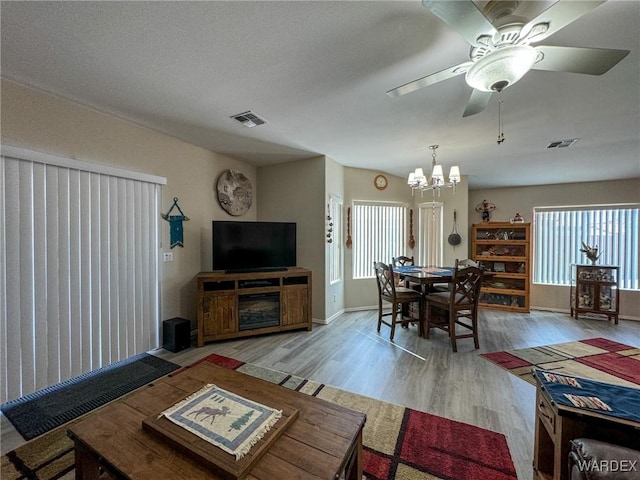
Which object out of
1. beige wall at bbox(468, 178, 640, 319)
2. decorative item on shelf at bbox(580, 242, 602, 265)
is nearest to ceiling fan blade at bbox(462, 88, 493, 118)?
beige wall at bbox(468, 178, 640, 319)

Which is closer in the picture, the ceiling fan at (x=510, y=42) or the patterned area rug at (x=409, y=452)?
the ceiling fan at (x=510, y=42)

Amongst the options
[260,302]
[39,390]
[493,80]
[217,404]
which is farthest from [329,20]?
[39,390]

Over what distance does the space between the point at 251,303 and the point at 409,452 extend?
7.96ft

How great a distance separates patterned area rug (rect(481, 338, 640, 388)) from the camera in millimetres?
2516

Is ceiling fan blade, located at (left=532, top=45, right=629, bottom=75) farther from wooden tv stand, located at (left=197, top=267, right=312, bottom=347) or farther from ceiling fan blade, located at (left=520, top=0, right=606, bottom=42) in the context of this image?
wooden tv stand, located at (left=197, top=267, right=312, bottom=347)

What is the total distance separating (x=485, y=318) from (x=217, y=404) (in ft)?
14.9

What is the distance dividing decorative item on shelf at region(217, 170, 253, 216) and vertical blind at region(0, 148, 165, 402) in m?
1.01

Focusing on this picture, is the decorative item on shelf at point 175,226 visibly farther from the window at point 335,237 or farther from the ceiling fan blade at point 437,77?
the ceiling fan blade at point 437,77

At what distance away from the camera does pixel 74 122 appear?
2.31 meters

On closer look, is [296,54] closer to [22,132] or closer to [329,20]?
[329,20]

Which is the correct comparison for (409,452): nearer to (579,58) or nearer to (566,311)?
(579,58)

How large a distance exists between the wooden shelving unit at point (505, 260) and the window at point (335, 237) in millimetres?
2855

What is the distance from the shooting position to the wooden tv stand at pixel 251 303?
3184 millimetres

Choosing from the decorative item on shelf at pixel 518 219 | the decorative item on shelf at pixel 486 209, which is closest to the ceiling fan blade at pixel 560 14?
the decorative item on shelf at pixel 518 219
